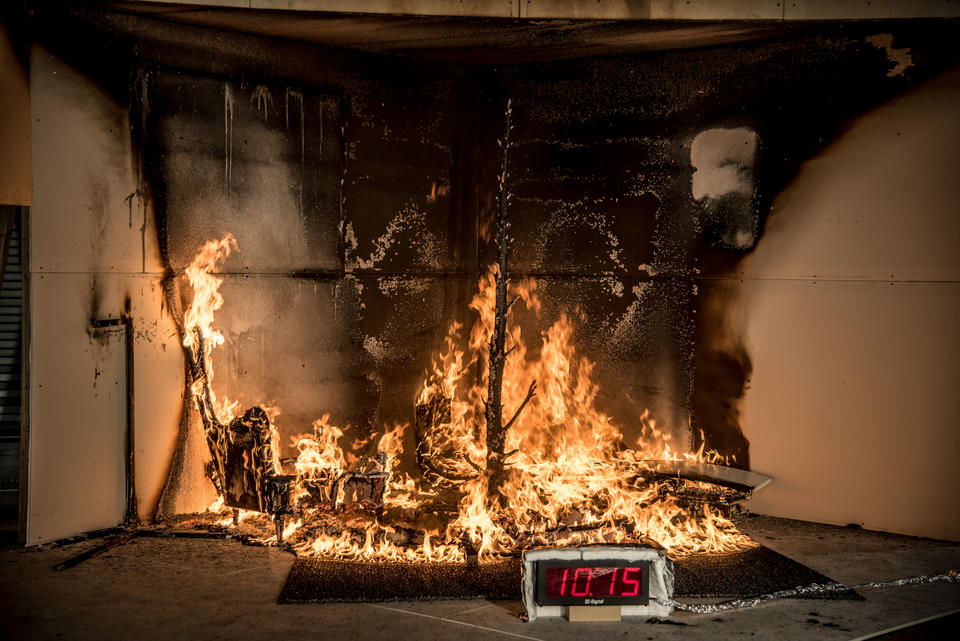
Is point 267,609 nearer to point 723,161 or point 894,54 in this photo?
point 723,161

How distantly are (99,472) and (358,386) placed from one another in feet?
7.19

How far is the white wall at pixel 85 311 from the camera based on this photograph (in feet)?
17.3

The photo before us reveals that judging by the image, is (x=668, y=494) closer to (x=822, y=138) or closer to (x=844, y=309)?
(x=844, y=309)

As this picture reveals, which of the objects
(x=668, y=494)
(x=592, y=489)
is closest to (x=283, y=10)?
(x=592, y=489)

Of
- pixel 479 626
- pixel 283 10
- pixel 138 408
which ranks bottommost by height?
pixel 479 626

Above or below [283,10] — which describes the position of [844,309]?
below

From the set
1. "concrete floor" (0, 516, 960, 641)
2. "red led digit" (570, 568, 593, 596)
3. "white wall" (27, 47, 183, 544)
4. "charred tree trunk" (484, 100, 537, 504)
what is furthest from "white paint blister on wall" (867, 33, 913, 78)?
"white wall" (27, 47, 183, 544)

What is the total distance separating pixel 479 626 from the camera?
162 inches

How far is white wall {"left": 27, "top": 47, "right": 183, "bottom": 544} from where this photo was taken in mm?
5266

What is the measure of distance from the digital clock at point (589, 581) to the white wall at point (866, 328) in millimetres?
2793

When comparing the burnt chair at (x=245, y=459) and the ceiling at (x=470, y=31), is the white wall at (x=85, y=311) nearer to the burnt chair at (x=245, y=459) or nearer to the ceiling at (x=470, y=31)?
the burnt chair at (x=245, y=459)

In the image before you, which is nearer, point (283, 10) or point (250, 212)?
point (283, 10)

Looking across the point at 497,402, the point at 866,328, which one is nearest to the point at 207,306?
the point at 497,402

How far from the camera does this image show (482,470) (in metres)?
5.81
